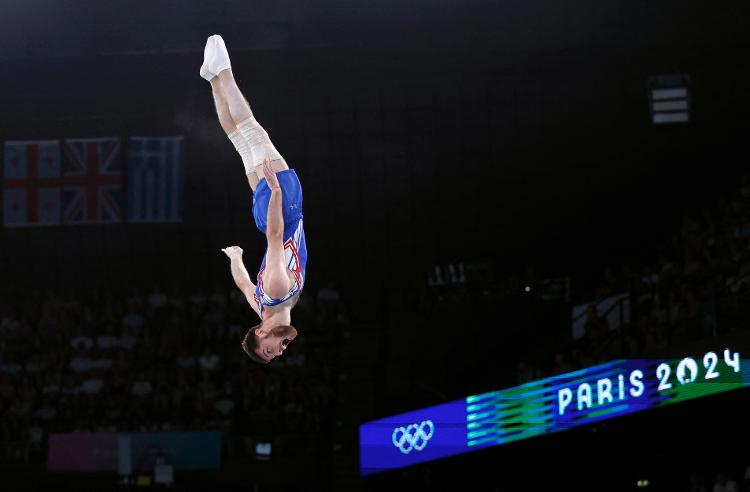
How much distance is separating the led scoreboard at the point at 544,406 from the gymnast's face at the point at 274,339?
6800 millimetres

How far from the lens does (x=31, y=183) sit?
25.8 meters

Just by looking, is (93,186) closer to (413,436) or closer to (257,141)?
(413,436)

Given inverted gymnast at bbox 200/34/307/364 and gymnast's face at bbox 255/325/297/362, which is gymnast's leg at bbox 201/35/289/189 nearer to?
inverted gymnast at bbox 200/34/307/364

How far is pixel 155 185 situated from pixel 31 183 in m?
2.82

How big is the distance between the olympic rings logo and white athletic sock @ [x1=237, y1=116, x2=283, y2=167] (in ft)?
30.0

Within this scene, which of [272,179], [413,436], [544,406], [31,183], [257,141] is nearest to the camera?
[272,179]

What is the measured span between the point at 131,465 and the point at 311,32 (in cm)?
1013

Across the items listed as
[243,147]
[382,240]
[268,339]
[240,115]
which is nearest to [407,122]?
[382,240]

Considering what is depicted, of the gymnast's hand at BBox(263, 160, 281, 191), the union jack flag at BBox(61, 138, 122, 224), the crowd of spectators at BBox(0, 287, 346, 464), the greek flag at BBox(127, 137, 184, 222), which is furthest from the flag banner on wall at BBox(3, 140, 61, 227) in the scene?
the gymnast's hand at BBox(263, 160, 281, 191)

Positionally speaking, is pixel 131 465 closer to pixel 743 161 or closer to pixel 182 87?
pixel 182 87

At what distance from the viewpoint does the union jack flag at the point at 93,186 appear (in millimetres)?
25344

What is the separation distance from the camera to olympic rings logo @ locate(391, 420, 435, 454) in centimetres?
1877

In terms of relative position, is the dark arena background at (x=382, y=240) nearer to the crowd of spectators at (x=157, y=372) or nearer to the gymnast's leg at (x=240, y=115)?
the crowd of spectators at (x=157, y=372)

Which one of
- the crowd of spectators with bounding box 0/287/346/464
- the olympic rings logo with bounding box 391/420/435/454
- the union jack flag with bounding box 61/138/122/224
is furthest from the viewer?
the union jack flag with bounding box 61/138/122/224
